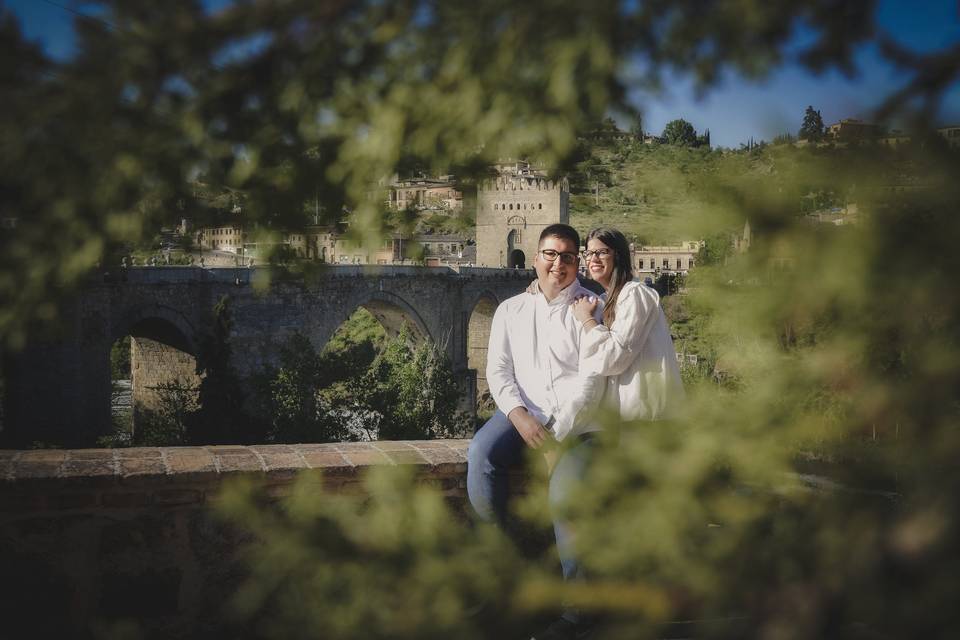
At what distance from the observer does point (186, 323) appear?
827 inches

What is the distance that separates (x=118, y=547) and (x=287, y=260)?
5.11 ft

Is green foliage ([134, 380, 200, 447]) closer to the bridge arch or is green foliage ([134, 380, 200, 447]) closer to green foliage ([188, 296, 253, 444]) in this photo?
green foliage ([188, 296, 253, 444])

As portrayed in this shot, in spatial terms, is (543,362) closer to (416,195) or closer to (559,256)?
(559,256)

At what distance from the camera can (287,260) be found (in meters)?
1.48

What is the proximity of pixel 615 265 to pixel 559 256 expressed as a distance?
0.22m

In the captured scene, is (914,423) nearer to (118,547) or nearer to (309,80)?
(309,80)

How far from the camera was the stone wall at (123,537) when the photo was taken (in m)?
2.44

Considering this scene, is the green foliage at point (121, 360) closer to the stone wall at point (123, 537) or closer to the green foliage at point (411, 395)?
the green foliage at point (411, 395)

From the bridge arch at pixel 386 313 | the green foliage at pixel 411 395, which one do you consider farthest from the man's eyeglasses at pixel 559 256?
the bridge arch at pixel 386 313

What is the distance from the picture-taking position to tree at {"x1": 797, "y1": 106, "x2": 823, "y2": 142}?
1109 mm

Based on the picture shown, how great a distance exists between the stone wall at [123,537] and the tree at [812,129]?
173 centimetres

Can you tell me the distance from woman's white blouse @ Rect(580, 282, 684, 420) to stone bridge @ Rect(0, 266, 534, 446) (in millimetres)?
1249

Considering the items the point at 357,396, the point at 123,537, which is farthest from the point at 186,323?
the point at 123,537

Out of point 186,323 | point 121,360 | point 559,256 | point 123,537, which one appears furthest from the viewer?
point 121,360
